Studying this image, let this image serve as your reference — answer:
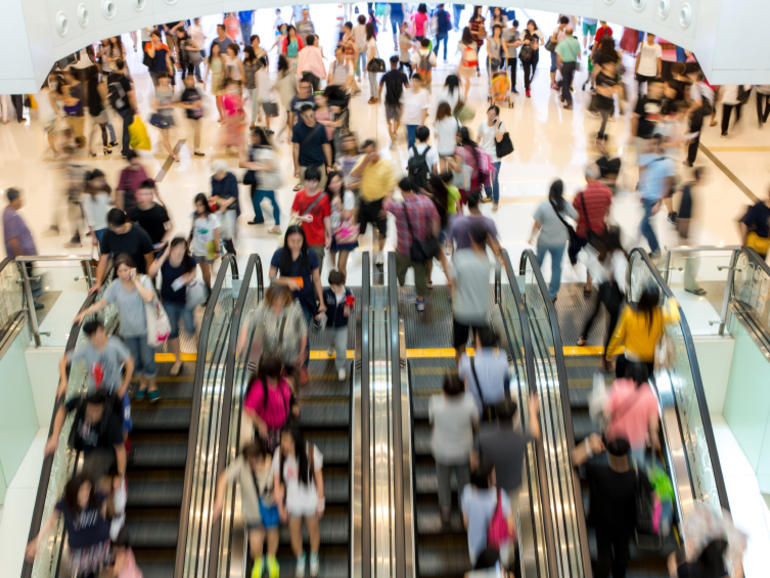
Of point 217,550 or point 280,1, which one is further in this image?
point 280,1

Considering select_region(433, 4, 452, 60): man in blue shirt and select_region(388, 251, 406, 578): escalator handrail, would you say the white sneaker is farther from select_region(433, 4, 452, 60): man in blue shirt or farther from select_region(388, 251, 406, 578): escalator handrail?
select_region(433, 4, 452, 60): man in blue shirt

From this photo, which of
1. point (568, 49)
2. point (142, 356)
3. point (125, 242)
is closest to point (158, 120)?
point (125, 242)

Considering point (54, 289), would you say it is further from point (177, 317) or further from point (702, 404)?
point (702, 404)

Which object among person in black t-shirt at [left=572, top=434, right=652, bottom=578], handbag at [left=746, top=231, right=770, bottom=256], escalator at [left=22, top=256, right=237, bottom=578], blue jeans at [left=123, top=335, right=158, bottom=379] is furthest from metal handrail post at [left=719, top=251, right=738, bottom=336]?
blue jeans at [left=123, top=335, right=158, bottom=379]

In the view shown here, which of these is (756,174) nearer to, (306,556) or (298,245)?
→ (298,245)

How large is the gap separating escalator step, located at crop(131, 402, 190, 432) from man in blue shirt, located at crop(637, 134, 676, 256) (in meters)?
4.97

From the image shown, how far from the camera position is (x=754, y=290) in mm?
8750

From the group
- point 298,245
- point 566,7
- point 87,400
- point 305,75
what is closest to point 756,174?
point 566,7

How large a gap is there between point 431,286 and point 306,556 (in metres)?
3.53

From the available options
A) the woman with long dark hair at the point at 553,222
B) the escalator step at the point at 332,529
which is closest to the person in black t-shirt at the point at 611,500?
the escalator step at the point at 332,529

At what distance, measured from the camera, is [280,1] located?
11.8 meters

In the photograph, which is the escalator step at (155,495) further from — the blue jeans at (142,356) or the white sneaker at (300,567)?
the white sneaker at (300,567)

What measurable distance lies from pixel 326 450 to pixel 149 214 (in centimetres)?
269

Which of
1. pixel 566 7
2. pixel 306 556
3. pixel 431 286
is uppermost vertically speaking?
pixel 566 7
